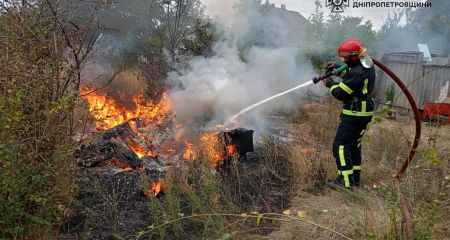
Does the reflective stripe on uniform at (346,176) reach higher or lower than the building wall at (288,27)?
lower

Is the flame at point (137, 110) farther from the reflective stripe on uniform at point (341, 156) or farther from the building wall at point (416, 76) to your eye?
the building wall at point (416, 76)

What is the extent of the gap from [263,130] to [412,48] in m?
18.2

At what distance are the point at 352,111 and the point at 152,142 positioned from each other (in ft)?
11.5

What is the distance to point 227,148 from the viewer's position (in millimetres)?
5836

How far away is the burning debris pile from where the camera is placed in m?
5.26

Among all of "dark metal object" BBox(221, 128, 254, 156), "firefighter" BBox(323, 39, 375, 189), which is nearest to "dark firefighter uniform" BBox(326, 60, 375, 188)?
"firefighter" BBox(323, 39, 375, 189)

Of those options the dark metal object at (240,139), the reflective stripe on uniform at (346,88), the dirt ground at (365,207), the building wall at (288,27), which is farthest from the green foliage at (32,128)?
the building wall at (288,27)

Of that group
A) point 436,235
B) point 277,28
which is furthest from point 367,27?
point 436,235

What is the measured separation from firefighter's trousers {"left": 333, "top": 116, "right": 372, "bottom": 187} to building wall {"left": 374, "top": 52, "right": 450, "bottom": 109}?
289 inches

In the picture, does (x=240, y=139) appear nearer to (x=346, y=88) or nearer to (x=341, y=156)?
(x=341, y=156)

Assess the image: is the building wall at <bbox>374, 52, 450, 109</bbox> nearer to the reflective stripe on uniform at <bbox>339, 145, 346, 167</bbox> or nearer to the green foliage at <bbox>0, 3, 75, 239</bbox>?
the reflective stripe on uniform at <bbox>339, 145, 346, 167</bbox>

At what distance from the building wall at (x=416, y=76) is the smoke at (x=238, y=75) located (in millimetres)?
3976

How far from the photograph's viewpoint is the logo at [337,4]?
16131mm

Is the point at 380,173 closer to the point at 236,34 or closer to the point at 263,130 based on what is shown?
the point at 263,130
